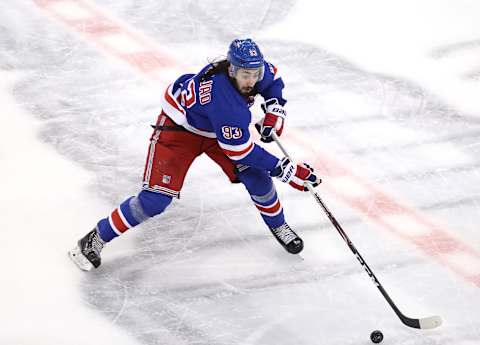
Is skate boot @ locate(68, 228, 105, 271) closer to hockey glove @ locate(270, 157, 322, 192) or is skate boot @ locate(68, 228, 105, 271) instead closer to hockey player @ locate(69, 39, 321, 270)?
hockey player @ locate(69, 39, 321, 270)

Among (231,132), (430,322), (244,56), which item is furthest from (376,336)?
(244,56)

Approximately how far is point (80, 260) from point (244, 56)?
128 centimetres

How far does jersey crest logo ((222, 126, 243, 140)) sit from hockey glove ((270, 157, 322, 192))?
0.24 m

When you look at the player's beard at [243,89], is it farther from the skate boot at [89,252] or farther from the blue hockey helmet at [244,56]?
the skate boot at [89,252]

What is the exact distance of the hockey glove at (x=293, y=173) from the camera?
14.5 feet

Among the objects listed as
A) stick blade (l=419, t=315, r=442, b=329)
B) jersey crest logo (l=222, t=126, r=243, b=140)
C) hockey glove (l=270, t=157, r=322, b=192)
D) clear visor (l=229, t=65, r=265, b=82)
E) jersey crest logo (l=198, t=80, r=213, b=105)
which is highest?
clear visor (l=229, t=65, r=265, b=82)

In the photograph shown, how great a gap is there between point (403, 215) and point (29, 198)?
6.37 feet

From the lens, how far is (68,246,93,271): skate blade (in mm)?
4734

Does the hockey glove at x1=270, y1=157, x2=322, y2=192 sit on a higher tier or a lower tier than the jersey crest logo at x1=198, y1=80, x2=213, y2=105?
lower

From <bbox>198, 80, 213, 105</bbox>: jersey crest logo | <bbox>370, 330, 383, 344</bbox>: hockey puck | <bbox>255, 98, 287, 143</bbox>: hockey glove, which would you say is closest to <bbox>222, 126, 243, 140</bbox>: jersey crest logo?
<bbox>198, 80, 213, 105</bbox>: jersey crest logo

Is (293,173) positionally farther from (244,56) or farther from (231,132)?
(244,56)

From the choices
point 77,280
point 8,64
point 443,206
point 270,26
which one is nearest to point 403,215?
point 443,206

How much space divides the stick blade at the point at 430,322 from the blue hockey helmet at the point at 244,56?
1.30 meters

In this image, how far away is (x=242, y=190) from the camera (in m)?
5.39
